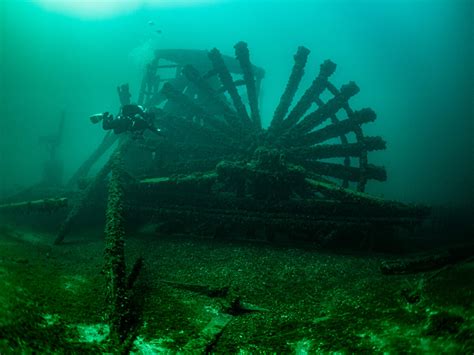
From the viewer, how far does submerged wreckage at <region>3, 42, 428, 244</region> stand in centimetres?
488

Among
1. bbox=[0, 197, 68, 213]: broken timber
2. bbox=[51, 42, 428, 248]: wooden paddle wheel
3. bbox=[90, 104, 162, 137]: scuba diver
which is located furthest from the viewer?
bbox=[90, 104, 162, 137]: scuba diver

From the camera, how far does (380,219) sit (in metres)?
4.73

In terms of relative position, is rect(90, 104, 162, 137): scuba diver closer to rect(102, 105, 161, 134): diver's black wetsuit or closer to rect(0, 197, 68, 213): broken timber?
rect(102, 105, 161, 134): diver's black wetsuit

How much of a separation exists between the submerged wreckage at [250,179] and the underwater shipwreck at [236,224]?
22mm

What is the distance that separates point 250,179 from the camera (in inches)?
201

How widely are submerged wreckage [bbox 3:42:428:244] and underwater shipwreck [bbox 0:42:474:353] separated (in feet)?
0.07

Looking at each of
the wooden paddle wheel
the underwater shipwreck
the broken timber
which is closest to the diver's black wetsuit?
the underwater shipwreck

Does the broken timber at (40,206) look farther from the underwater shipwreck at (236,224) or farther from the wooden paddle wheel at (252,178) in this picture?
the wooden paddle wheel at (252,178)

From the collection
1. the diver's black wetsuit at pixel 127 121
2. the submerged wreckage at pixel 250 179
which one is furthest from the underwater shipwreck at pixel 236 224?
the diver's black wetsuit at pixel 127 121

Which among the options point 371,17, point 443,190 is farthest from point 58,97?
point 443,190

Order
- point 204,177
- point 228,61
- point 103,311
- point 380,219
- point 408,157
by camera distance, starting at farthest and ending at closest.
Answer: point 408,157 < point 228,61 < point 204,177 < point 380,219 < point 103,311

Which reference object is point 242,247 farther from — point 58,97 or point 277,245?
point 58,97

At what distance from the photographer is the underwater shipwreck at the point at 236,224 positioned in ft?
6.68

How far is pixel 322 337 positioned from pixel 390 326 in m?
0.42
